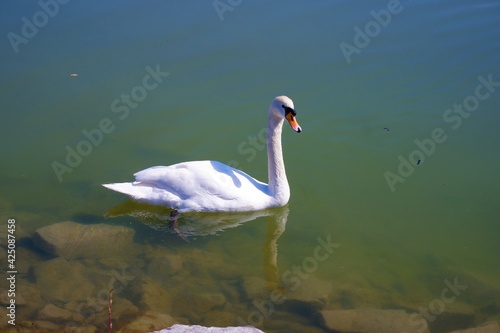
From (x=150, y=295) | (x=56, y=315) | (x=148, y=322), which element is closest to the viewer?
(x=148, y=322)

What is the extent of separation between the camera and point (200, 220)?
23.5ft

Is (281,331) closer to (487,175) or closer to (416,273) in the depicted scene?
(416,273)

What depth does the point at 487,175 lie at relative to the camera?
755cm

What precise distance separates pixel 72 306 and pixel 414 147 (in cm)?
425

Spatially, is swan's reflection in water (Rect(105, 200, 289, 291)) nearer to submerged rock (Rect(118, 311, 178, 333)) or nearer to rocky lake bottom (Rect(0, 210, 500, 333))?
rocky lake bottom (Rect(0, 210, 500, 333))

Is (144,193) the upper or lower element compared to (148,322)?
upper

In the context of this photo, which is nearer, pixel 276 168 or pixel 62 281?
pixel 62 281

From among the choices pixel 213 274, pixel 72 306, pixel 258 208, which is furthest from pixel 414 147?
pixel 72 306

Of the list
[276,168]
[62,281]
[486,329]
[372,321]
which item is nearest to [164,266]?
[62,281]

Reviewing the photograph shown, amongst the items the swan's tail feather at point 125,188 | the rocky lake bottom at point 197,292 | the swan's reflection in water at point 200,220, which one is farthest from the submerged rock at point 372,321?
the swan's tail feather at point 125,188

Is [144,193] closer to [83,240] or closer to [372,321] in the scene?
[83,240]

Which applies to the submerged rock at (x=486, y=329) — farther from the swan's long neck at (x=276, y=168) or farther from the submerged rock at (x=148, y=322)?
the swan's long neck at (x=276, y=168)

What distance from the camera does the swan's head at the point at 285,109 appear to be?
275 inches

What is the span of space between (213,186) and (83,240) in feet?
4.52
